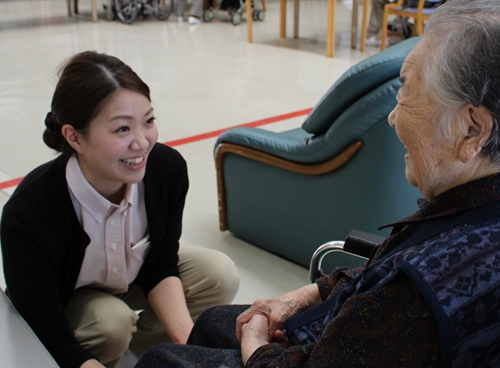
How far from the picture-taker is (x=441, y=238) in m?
1.03

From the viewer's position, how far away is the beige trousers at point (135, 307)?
168cm

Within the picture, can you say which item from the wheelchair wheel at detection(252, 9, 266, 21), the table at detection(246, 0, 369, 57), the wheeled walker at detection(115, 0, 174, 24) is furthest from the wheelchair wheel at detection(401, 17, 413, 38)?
the wheeled walker at detection(115, 0, 174, 24)

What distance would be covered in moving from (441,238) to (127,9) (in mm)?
8321

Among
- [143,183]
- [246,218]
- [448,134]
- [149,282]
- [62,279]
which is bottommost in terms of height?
[246,218]

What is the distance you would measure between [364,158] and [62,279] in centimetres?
116

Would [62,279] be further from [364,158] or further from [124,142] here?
[364,158]

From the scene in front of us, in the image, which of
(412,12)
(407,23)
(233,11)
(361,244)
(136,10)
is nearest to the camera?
(361,244)

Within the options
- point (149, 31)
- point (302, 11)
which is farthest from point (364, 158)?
point (302, 11)

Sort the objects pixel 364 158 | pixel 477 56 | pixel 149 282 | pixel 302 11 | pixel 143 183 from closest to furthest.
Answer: pixel 477 56 → pixel 143 183 → pixel 149 282 → pixel 364 158 → pixel 302 11

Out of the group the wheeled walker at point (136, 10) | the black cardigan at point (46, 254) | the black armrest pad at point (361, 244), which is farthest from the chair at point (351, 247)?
the wheeled walker at point (136, 10)

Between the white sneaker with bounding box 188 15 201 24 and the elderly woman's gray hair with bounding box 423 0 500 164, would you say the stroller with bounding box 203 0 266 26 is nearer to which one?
the white sneaker with bounding box 188 15 201 24

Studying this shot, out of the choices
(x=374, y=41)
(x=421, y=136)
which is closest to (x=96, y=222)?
(x=421, y=136)

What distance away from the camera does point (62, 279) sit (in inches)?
63.5

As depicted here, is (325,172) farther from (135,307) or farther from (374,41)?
(374,41)
